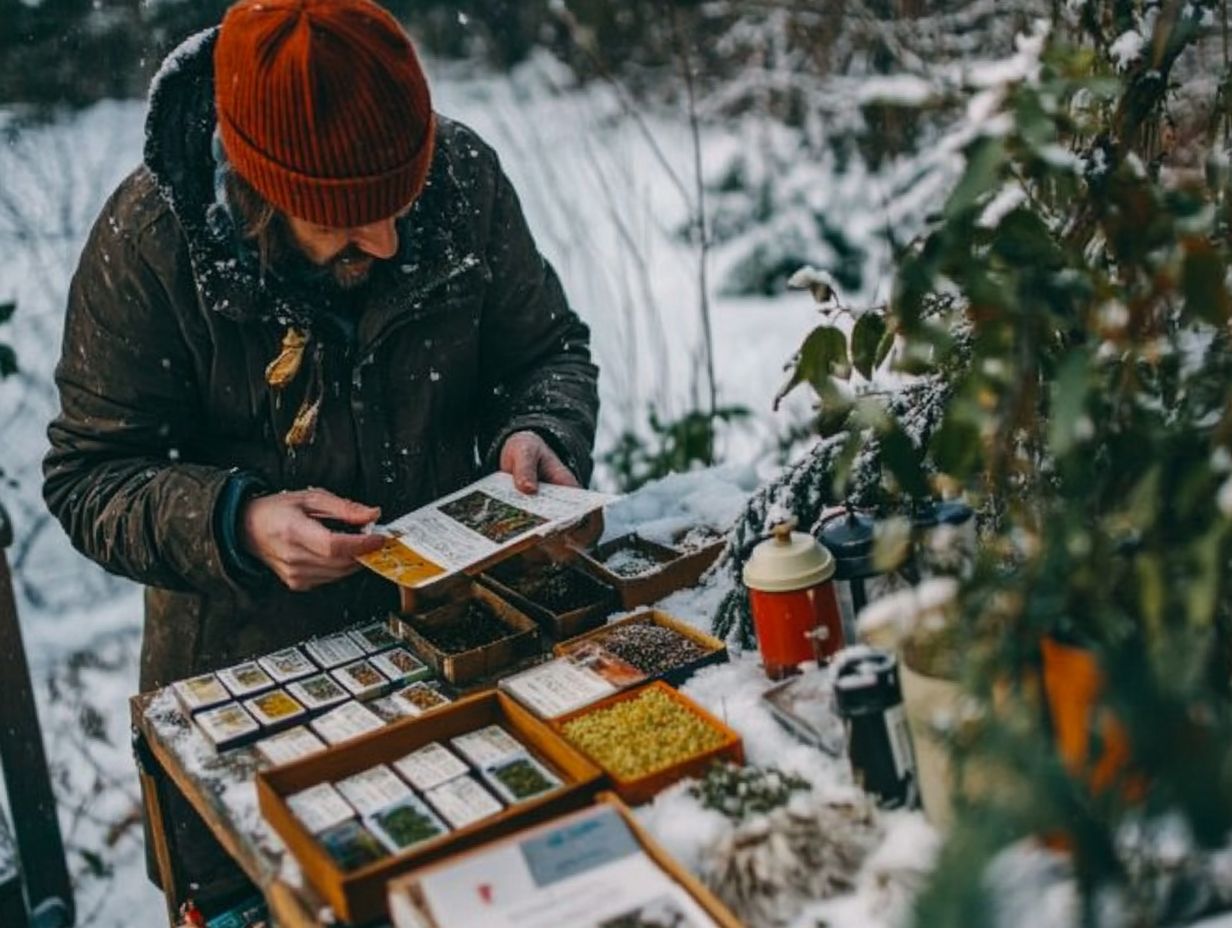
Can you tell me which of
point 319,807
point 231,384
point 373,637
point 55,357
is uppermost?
point 231,384

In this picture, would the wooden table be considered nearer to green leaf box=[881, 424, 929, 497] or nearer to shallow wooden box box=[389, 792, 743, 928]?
shallow wooden box box=[389, 792, 743, 928]

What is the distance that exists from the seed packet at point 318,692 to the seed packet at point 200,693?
110 millimetres

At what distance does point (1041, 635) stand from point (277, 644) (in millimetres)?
1589

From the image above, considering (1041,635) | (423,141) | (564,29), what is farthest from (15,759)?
(564,29)

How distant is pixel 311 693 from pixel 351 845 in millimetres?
516

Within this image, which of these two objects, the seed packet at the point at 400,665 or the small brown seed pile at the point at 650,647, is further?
the seed packet at the point at 400,665

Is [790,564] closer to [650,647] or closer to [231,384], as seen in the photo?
[650,647]

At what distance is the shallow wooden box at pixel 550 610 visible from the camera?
238cm

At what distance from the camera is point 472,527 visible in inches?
94.0

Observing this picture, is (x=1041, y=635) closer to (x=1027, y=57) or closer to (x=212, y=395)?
(x=1027, y=57)

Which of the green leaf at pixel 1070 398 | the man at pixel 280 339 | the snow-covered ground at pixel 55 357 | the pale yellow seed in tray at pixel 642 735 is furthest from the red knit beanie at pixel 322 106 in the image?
the snow-covered ground at pixel 55 357

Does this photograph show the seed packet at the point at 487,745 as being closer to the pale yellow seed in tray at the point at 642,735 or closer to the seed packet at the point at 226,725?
the pale yellow seed in tray at the point at 642,735

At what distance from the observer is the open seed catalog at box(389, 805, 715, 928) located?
5.13 ft

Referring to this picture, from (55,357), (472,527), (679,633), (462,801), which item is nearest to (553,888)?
(462,801)
